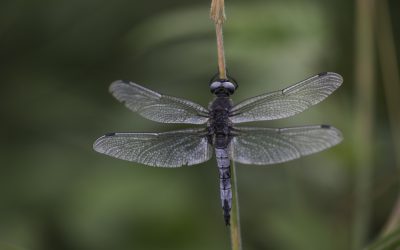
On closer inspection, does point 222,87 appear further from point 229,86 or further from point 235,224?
point 235,224

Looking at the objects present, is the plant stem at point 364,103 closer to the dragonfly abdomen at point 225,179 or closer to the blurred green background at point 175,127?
the blurred green background at point 175,127

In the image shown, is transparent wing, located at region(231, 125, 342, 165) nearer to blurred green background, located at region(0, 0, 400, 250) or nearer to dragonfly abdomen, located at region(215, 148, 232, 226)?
dragonfly abdomen, located at region(215, 148, 232, 226)

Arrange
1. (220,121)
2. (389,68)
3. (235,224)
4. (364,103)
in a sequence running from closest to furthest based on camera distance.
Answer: (235,224), (220,121), (364,103), (389,68)

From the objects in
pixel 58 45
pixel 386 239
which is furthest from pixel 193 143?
pixel 58 45

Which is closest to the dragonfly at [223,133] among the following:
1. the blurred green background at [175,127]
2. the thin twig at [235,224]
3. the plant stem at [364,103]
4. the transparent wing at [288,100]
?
the transparent wing at [288,100]

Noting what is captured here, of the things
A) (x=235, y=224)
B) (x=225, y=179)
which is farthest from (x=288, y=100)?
(x=235, y=224)

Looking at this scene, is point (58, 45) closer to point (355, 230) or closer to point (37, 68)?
point (37, 68)
